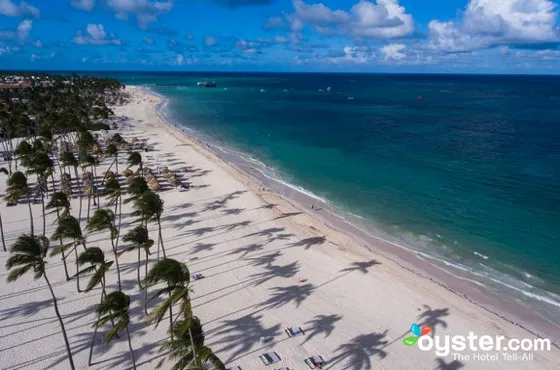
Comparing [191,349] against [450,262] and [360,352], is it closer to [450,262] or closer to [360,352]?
[360,352]

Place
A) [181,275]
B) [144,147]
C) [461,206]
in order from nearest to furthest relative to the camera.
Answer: [181,275] < [461,206] < [144,147]

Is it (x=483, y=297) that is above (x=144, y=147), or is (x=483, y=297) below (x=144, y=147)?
below

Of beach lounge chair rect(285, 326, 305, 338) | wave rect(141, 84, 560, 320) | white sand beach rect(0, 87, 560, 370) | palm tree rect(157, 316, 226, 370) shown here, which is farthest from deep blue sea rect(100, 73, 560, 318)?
palm tree rect(157, 316, 226, 370)

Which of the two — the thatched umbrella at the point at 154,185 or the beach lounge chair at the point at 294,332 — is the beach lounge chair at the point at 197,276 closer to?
the beach lounge chair at the point at 294,332

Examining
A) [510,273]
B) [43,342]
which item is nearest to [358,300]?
[510,273]

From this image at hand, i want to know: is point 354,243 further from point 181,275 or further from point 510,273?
point 181,275

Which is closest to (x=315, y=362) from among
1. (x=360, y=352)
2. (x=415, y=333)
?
(x=360, y=352)
